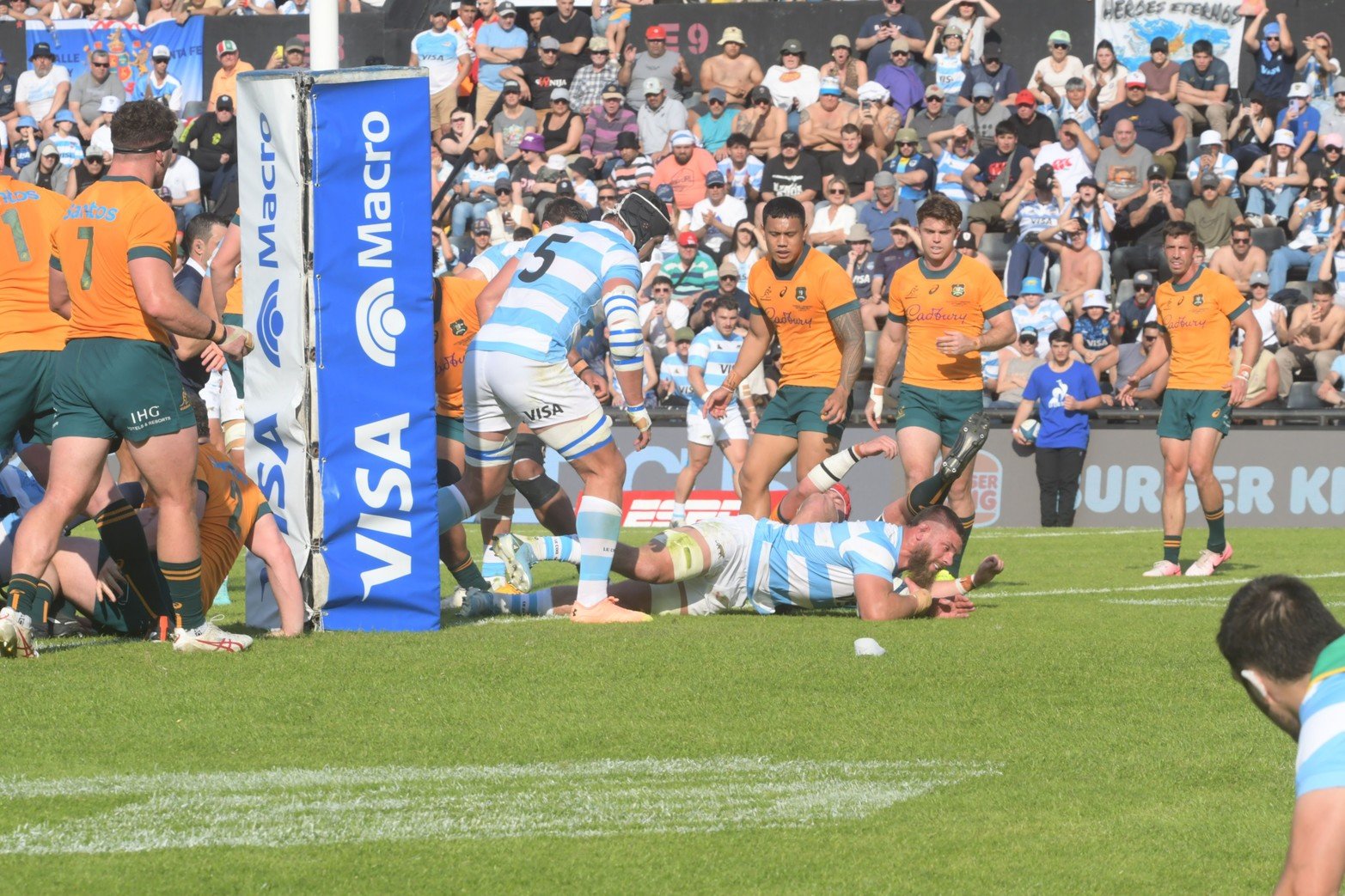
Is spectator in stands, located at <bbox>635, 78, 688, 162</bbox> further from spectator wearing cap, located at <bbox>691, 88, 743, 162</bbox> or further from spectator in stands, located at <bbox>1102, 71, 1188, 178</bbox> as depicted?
spectator in stands, located at <bbox>1102, 71, 1188, 178</bbox>

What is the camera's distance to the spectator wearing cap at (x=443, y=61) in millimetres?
23859

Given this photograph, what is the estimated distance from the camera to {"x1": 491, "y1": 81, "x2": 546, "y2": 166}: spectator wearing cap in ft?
77.4

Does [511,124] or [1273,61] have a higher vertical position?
[1273,61]

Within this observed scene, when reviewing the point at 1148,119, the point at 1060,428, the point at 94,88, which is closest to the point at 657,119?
the point at 1148,119

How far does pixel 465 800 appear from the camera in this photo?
5188mm

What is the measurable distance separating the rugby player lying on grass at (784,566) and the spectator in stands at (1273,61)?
47.4 feet

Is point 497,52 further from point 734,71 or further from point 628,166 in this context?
point 628,166

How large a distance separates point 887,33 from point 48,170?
11399 millimetres

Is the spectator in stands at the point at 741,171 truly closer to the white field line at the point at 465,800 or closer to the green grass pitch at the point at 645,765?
the green grass pitch at the point at 645,765

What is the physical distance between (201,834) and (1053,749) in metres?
2.85

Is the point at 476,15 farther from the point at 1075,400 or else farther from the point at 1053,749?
the point at 1053,749

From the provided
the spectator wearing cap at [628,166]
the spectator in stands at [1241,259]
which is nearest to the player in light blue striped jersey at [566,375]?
the spectator in stands at [1241,259]

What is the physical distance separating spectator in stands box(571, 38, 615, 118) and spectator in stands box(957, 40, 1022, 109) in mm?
4452

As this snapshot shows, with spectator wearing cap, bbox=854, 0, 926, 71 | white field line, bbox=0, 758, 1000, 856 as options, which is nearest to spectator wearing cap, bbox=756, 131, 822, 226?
spectator wearing cap, bbox=854, 0, 926, 71
